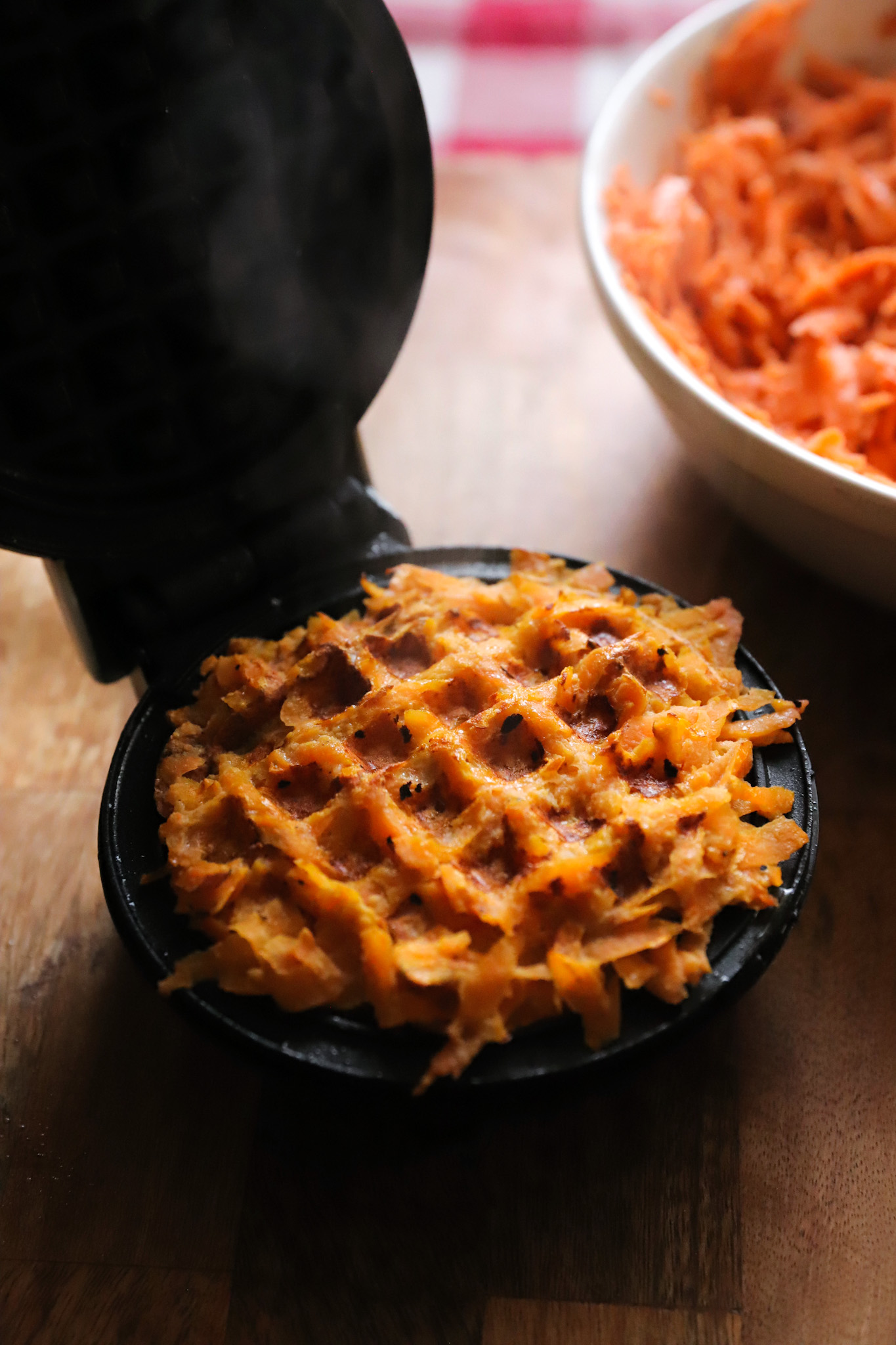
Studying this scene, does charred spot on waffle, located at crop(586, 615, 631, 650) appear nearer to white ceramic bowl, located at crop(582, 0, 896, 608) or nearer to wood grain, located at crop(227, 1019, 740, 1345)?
white ceramic bowl, located at crop(582, 0, 896, 608)

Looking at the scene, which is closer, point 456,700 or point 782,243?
point 456,700

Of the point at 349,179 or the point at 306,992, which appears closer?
the point at 306,992

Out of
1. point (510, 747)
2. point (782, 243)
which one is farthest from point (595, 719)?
point (782, 243)

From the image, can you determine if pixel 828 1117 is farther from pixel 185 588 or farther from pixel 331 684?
pixel 185 588

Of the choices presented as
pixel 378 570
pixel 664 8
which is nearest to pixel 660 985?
pixel 378 570

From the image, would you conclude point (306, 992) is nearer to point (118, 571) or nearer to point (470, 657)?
point (470, 657)

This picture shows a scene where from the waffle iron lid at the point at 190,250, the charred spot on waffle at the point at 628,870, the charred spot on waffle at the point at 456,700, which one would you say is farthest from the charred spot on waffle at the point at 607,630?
the waffle iron lid at the point at 190,250
